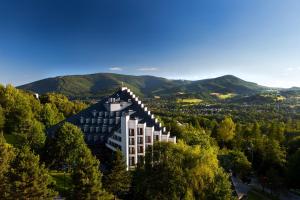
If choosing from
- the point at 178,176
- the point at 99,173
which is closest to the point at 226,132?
the point at 178,176

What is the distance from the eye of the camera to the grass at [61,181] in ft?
194

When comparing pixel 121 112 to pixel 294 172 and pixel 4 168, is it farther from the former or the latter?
pixel 294 172

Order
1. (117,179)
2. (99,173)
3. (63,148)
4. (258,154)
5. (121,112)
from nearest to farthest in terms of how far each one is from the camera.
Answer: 1. (99,173)
2. (117,179)
3. (63,148)
4. (121,112)
5. (258,154)

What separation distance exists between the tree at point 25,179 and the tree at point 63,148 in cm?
2349

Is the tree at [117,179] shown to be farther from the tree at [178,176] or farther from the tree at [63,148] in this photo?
the tree at [63,148]

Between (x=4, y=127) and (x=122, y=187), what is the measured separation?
210 feet

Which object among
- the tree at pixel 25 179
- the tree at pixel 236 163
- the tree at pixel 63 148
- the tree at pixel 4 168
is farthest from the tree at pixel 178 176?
the tree at pixel 236 163

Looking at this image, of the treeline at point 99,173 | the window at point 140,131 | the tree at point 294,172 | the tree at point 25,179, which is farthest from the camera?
the tree at point 294,172

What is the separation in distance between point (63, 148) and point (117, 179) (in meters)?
19.3

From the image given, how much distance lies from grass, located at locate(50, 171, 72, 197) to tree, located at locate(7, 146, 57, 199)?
15.6 meters

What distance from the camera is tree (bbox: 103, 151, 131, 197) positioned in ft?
178

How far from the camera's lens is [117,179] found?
54.6 metres

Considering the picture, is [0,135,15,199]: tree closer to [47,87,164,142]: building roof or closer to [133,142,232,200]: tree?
[133,142,232,200]: tree

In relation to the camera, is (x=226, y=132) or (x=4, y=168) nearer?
(x=4, y=168)
